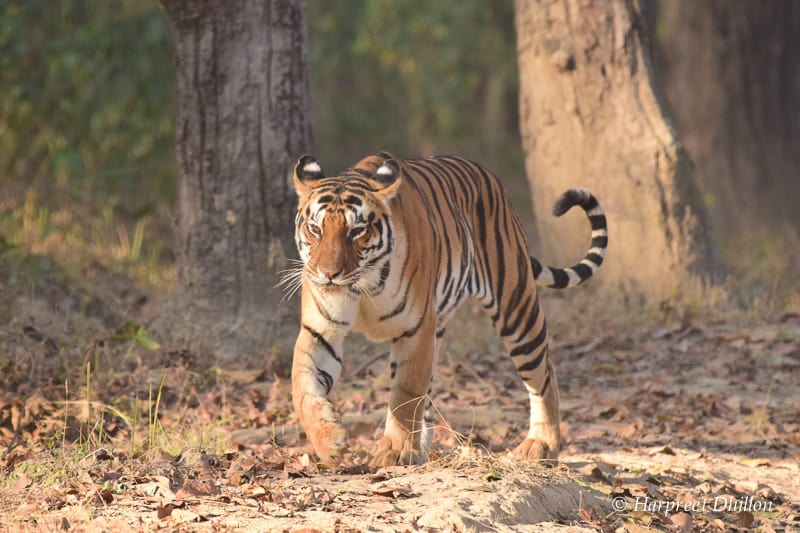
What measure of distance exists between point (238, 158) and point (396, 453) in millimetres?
3071

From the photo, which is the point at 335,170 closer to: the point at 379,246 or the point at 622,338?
the point at 622,338

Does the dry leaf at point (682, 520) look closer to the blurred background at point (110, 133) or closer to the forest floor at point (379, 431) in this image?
the forest floor at point (379, 431)

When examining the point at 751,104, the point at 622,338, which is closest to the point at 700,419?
the point at 622,338

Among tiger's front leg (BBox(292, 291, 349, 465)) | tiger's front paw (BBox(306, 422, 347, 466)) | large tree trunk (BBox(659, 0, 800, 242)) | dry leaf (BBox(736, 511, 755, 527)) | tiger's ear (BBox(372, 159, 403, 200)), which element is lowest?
dry leaf (BBox(736, 511, 755, 527))

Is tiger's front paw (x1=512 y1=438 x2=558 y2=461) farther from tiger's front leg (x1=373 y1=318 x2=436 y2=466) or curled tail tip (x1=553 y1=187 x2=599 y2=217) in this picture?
curled tail tip (x1=553 y1=187 x2=599 y2=217)

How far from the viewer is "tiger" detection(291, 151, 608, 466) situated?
4812 mm

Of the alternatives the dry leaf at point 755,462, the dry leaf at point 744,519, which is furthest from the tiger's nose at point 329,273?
the dry leaf at point 755,462

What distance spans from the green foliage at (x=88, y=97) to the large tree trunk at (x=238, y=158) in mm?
3949

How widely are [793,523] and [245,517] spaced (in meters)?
2.47

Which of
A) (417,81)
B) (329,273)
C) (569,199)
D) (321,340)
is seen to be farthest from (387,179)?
(417,81)

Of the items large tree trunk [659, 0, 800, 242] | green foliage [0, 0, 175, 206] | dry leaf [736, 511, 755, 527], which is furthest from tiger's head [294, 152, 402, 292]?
large tree trunk [659, 0, 800, 242]

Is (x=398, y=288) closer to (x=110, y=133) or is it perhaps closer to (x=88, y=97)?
(x=88, y=97)

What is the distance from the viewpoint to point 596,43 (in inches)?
381

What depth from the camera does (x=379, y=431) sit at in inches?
246
